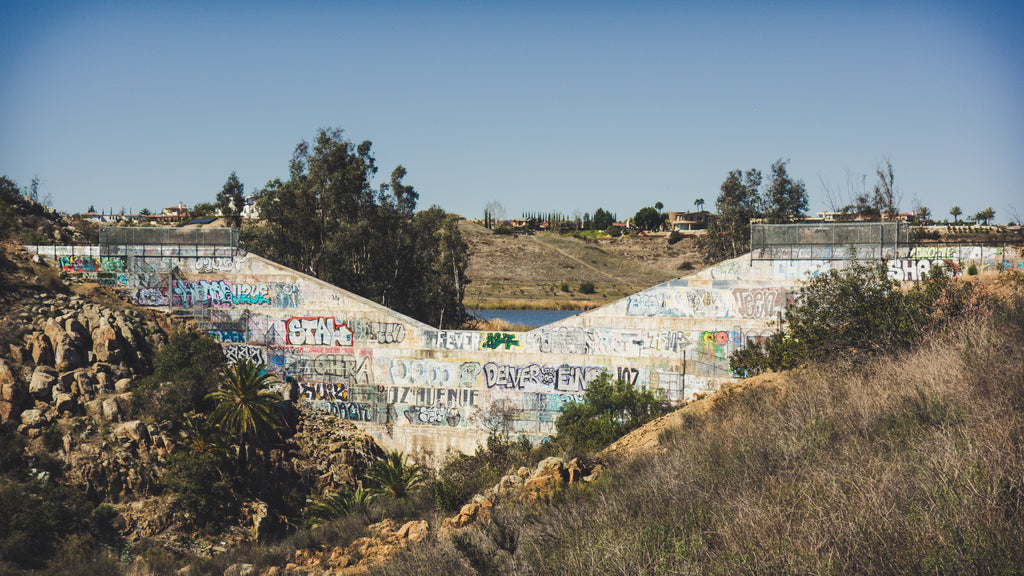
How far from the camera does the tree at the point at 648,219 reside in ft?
471

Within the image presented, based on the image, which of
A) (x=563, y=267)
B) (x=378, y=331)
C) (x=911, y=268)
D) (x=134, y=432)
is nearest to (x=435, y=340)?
(x=378, y=331)

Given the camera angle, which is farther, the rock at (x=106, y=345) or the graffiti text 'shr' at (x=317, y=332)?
the graffiti text 'shr' at (x=317, y=332)

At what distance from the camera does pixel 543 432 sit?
81.4ft

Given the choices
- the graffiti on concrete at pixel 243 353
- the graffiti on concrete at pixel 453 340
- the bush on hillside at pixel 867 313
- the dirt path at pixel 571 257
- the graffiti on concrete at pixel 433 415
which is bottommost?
the graffiti on concrete at pixel 433 415

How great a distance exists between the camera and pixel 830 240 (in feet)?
76.8

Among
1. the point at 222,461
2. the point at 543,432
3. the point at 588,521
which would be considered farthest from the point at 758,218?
the point at 588,521

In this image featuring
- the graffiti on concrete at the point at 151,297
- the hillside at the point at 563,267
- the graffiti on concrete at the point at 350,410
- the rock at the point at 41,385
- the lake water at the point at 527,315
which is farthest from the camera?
the hillside at the point at 563,267

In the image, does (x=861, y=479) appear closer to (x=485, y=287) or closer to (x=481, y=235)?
(x=485, y=287)

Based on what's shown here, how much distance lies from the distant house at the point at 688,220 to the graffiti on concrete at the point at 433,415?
118981mm

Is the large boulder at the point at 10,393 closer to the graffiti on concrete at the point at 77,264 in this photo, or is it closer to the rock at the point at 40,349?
the rock at the point at 40,349

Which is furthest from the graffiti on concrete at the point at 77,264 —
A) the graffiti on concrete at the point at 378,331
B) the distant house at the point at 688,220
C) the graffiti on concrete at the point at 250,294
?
the distant house at the point at 688,220

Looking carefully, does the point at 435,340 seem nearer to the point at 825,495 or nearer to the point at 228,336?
the point at 228,336

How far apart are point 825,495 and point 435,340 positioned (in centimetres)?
1888

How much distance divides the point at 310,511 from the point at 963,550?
2129 cm
